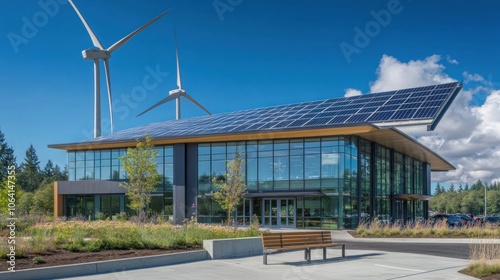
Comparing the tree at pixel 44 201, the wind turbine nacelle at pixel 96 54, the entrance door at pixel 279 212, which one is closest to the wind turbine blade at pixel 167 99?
the wind turbine nacelle at pixel 96 54

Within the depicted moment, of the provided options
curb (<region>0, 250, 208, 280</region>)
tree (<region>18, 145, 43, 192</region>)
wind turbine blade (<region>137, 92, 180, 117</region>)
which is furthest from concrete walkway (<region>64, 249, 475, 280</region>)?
tree (<region>18, 145, 43, 192</region>)

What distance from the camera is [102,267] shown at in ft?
42.4

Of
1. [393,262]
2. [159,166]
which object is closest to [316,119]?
[159,166]

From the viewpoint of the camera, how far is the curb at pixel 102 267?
11.5 metres

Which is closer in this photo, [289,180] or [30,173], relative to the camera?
[289,180]

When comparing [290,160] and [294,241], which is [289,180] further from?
[294,241]

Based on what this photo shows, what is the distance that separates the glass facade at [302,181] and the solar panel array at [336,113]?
1562 mm

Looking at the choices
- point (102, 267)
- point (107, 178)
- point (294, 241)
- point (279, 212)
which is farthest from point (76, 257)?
point (107, 178)

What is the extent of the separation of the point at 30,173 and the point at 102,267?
9409cm

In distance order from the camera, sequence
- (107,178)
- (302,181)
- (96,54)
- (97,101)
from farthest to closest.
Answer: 1. (97,101)
2. (96,54)
3. (107,178)
4. (302,181)

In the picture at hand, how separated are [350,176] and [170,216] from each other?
14400mm

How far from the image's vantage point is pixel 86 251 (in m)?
15.2

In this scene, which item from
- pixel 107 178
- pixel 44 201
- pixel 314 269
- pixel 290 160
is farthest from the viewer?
pixel 44 201

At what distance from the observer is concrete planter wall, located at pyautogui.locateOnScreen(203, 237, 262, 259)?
16.1 metres
